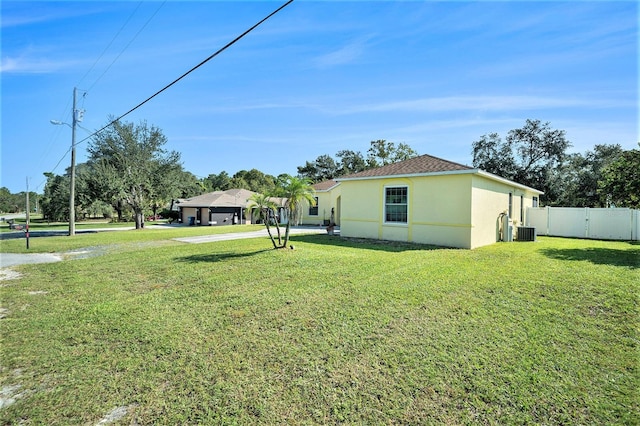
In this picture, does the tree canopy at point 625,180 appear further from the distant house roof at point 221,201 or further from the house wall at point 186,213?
the house wall at point 186,213

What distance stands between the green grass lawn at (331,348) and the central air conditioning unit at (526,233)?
7057 millimetres

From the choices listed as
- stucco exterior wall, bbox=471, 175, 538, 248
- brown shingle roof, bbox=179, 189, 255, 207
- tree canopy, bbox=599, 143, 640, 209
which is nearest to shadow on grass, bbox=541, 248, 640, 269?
stucco exterior wall, bbox=471, 175, 538, 248

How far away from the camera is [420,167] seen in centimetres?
1345

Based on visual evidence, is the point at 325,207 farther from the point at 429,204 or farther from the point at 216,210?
the point at 429,204

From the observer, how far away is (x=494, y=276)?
22.6 feet

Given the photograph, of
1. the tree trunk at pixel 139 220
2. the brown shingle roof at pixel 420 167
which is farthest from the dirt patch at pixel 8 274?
the tree trunk at pixel 139 220

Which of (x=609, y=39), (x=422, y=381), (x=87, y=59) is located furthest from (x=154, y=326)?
(x=87, y=59)

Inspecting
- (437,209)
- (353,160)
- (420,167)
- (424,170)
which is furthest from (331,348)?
(353,160)

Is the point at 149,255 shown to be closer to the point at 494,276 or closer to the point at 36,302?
the point at 36,302

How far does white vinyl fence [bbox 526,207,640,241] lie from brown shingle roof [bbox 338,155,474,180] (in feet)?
28.1

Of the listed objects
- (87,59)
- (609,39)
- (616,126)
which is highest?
(87,59)

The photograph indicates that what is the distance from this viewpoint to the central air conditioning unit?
1412 centimetres

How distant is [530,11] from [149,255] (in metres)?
12.9

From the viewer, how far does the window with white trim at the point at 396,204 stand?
1362 cm
